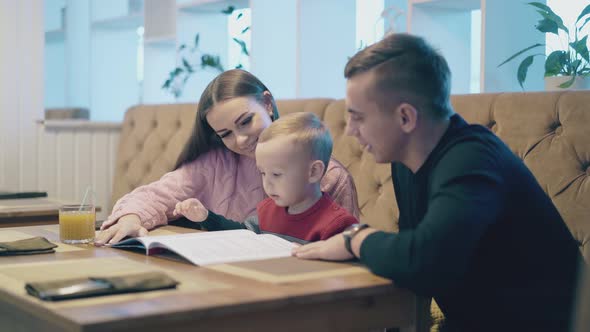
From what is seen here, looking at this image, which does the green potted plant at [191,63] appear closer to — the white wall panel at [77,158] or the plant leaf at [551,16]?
the white wall panel at [77,158]

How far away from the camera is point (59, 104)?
200 inches

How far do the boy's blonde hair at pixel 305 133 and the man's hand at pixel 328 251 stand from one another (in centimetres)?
35

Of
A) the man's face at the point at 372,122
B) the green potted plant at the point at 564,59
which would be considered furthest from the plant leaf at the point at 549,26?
the man's face at the point at 372,122

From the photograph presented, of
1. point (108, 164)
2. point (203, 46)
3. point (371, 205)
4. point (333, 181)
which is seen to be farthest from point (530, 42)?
point (108, 164)

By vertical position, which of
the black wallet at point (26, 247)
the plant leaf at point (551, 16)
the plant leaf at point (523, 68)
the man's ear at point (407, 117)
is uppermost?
the plant leaf at point (551, 16)

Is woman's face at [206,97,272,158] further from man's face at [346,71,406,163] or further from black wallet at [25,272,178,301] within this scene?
black wallet at [25,272,178,301]

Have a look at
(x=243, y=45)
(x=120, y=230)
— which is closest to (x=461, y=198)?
(x=120, y=230)

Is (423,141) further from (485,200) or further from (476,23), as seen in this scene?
(476,23)

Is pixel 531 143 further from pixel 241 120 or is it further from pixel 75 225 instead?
pixel 75 225

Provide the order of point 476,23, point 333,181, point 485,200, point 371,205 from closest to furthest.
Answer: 1. point 485,200
2. point 333,181
3. point 371,205
4. point 476,23

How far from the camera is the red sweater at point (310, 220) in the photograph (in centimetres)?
181

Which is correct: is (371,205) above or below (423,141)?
below

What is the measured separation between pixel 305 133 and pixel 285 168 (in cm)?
10

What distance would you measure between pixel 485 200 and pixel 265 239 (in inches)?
22.7
